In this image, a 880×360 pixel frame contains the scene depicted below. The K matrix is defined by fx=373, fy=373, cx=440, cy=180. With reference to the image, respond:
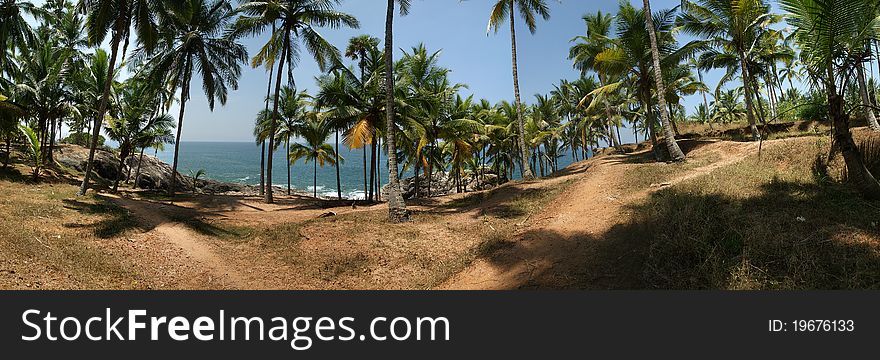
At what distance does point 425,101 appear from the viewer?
20891 mm

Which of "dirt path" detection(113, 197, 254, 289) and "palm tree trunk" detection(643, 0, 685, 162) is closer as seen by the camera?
"dirt path" detection(113, 197, 254, 289)

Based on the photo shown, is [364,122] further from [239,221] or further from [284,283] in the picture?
[284,283]

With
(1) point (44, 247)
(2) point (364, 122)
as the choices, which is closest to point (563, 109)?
(2) point (364, 122)

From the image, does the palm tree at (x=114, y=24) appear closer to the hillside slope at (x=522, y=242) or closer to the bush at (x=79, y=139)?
the hillside slope at (x=522, y=242)

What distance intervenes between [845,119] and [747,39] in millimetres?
17343

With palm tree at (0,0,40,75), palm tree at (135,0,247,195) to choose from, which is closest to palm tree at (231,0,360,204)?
palm tree at (135,0,247,195)

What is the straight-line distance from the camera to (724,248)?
252 inches

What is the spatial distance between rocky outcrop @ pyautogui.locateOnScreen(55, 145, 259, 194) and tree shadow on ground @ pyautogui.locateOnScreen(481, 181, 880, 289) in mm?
33169

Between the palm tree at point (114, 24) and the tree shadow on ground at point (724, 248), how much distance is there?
17.7 metres

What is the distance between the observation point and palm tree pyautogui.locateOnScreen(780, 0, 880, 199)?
6.81 metres

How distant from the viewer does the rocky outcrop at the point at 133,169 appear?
27656 mm

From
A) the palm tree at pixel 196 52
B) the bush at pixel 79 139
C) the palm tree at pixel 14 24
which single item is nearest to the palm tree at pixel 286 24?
the palm tree at pixel 196 52

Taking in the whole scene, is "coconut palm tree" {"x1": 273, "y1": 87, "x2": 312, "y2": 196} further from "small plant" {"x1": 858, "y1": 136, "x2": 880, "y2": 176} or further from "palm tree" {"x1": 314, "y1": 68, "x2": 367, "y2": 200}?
"small plant" {"x1": 858, "y1": 136, "x2": 880, "y2": 176}

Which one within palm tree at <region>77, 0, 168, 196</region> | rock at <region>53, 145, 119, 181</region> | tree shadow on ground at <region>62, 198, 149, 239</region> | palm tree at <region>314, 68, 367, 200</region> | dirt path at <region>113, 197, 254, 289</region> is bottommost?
dirt path at <region>113, 197, 254, 289</region>
